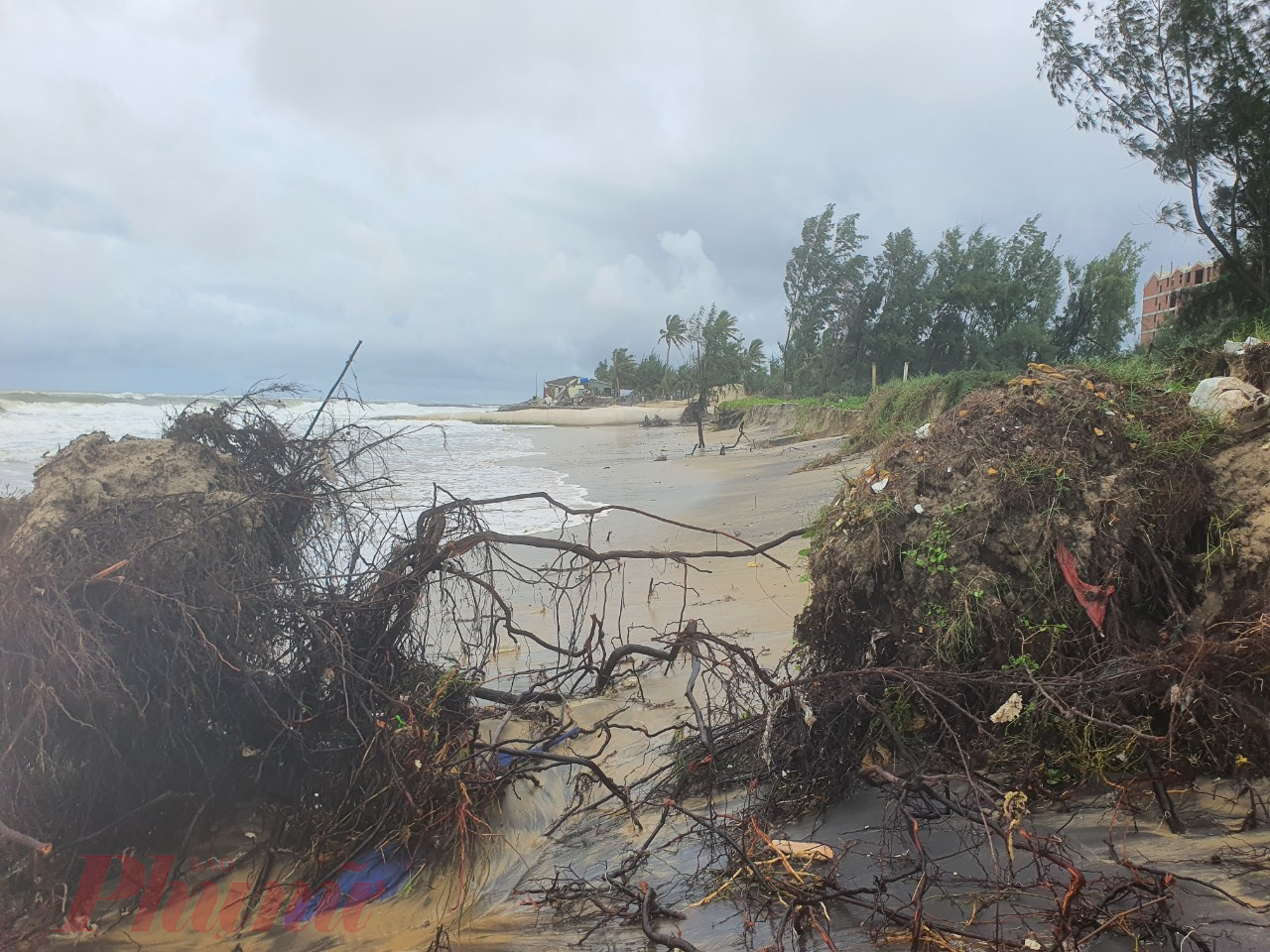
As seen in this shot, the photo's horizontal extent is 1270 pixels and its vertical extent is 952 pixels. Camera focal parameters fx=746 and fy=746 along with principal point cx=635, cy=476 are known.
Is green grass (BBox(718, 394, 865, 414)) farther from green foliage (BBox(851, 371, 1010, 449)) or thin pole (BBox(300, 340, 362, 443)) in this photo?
thin pole (BBox(300, 340, 362, 443))

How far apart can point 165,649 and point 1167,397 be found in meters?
5.06

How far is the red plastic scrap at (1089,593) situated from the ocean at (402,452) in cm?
289

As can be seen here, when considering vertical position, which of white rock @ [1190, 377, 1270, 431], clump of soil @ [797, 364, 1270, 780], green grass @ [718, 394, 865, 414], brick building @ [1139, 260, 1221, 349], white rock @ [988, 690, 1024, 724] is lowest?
white rock @ [988, 690, 1024, 724]

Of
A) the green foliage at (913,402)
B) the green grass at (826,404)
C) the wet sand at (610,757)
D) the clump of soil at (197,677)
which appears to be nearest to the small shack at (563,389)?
the green grass at (826,404)

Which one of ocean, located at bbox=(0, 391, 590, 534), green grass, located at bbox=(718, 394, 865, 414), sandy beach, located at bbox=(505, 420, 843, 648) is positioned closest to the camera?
ocean, located at bbox=(0, 391, 590, 534)

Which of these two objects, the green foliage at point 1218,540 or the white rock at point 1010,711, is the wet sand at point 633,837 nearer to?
the white rock at point 1010,711

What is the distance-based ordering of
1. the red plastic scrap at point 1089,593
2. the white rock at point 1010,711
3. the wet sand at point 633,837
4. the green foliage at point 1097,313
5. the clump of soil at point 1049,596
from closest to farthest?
the wet sand at point 633,837 → the clump of soil at point 1049,596 → the white rock at point 1010,711 → the red plastic scrap at point 1089,593 → the green foliage at point 1097,313

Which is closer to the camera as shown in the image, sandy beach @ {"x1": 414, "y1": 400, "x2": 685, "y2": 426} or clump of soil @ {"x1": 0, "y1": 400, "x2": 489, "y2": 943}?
clump of soil @ {"x1": 0, "y1": 400, "x2": 489, "y2": 943}

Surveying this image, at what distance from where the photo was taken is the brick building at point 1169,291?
57.3ft

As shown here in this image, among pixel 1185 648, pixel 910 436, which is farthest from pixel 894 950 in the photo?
pixel 910 436

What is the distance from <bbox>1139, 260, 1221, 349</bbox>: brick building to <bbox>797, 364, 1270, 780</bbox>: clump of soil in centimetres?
1199

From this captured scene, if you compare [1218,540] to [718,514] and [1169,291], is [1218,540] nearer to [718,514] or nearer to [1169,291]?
[718,514]

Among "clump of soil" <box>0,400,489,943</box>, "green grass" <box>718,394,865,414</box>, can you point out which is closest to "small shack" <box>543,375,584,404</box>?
"green grass" <box>718,394,865,414</box>

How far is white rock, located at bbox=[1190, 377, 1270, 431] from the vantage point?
11.6 ft
